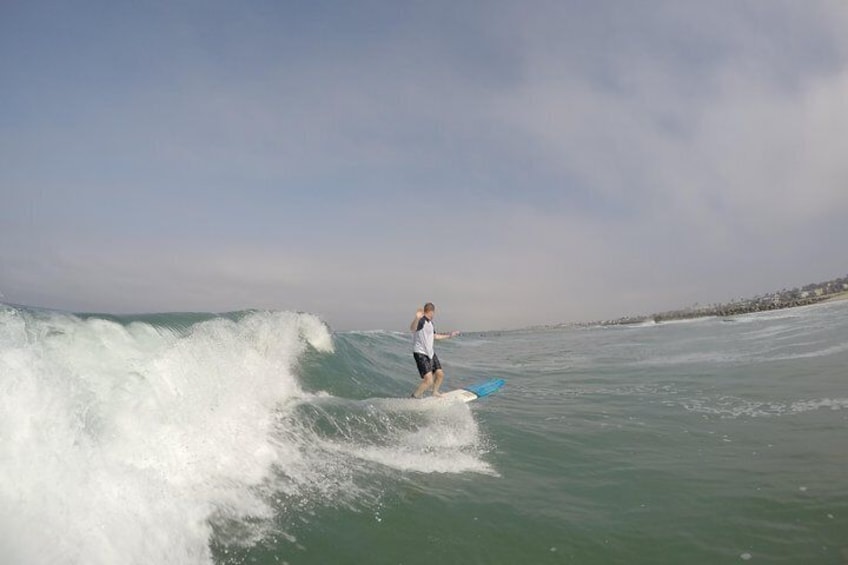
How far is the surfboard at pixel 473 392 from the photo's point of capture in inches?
→ 491

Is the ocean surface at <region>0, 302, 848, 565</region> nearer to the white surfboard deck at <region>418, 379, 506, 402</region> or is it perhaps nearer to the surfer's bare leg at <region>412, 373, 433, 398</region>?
the white surfboard deck at <region>418, 379, 506, 402</region>

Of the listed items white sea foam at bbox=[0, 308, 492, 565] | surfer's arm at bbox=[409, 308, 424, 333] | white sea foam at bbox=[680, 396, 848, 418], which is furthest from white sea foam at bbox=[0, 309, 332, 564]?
white sea foam at bbox=[680, 396, 848, 418]

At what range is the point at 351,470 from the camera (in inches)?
248

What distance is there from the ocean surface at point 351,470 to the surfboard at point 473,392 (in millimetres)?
1914

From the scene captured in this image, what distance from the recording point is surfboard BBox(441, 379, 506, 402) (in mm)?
12483

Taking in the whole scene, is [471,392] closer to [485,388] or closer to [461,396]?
[461,396]

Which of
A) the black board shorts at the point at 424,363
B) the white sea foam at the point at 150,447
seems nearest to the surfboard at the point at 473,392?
the black board shorts at the point at 424,363

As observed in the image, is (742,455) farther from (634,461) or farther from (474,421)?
(474,421)

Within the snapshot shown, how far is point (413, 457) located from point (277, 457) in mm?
1993

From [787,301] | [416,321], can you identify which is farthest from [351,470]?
[787,301]

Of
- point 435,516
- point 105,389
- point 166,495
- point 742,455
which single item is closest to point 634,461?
point 742,455

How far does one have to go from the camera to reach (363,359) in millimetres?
20000

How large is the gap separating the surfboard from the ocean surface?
6.28ft

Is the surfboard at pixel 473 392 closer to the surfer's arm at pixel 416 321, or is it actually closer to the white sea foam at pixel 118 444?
the surfer's arm at pixel 416 321
